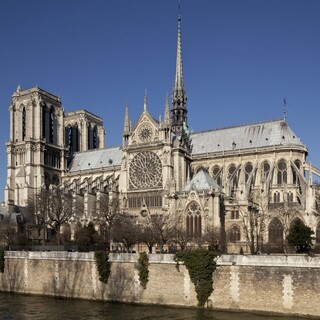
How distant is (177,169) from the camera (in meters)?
67.2

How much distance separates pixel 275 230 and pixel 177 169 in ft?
56.6

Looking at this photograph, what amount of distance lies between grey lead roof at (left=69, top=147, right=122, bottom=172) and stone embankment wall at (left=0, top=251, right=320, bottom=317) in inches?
1629

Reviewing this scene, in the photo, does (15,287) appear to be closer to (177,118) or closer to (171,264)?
(171,264)

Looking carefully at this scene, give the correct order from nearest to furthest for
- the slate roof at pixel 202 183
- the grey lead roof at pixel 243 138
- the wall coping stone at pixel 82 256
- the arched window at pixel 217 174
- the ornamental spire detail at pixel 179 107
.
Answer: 1. the wall coping stone at pixel 82 256
2. the slate roof at pixel 202 183
3. the arched window at pixel 217 174
4. the grey lead roof at pixel 243 138
5. the ornamental spire detail at pixel 179 107

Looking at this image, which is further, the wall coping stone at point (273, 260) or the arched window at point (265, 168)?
the arched window at point (265, 168)

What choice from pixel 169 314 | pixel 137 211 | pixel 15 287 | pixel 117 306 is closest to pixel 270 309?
pixel 169 314

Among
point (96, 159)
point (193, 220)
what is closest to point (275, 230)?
point (193, 220)

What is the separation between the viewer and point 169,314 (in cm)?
3203

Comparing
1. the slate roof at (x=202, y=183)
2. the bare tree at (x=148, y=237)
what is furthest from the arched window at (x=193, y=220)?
the bare tree at (x=148, y=237)

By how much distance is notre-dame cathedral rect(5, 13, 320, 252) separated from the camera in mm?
55812

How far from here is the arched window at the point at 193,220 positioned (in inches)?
2109

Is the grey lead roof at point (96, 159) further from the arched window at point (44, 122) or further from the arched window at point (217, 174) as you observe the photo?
the arched window at point (217, 174)

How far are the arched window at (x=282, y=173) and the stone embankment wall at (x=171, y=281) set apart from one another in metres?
34.7

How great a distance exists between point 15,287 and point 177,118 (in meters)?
42.1
